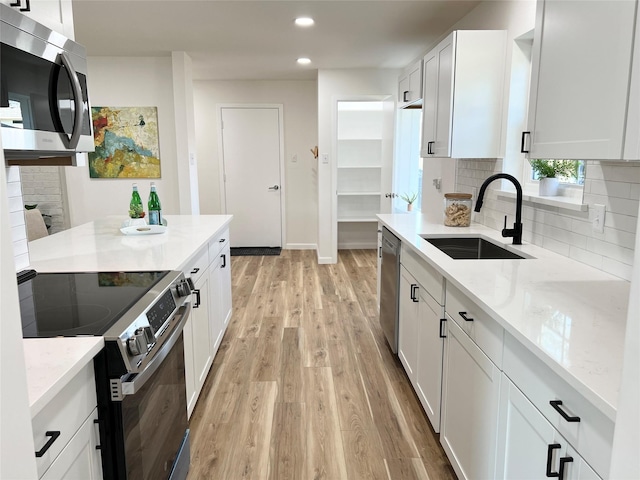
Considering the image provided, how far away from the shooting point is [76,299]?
1576mm

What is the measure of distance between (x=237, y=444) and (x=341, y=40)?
358 cm

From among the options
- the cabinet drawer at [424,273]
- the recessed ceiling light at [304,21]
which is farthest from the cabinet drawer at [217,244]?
the recessed ceiling light at [304,21]

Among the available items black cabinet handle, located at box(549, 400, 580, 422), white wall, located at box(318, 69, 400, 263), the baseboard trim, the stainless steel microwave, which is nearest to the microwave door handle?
the stainless steel microwave

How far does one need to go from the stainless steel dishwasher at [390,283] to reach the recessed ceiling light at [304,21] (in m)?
1.77

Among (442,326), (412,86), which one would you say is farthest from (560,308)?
(412,86)

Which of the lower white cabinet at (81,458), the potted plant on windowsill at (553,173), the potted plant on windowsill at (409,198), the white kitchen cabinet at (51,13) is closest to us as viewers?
the lower white cabinet at (81,458)

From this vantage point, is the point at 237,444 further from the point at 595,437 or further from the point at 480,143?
the point at 480,143

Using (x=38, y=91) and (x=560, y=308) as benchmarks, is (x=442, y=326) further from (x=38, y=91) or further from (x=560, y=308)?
(x=38, y=91)

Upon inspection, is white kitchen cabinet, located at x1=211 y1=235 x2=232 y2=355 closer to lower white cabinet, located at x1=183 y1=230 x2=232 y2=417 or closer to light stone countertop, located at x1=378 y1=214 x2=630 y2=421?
lower white cabinet, located at x1=183 y1=230 x2=232 y2=417

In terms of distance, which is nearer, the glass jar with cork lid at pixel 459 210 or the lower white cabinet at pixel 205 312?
the lower white cabinet at pixel 205 312

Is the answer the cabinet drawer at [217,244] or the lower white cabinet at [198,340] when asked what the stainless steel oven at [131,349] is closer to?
the lower white cabinet at [198,340]

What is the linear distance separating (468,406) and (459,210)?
1586 millimetres

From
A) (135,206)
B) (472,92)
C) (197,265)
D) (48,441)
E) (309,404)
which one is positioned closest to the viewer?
(48,441)

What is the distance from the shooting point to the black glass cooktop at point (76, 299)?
4.33 feet
